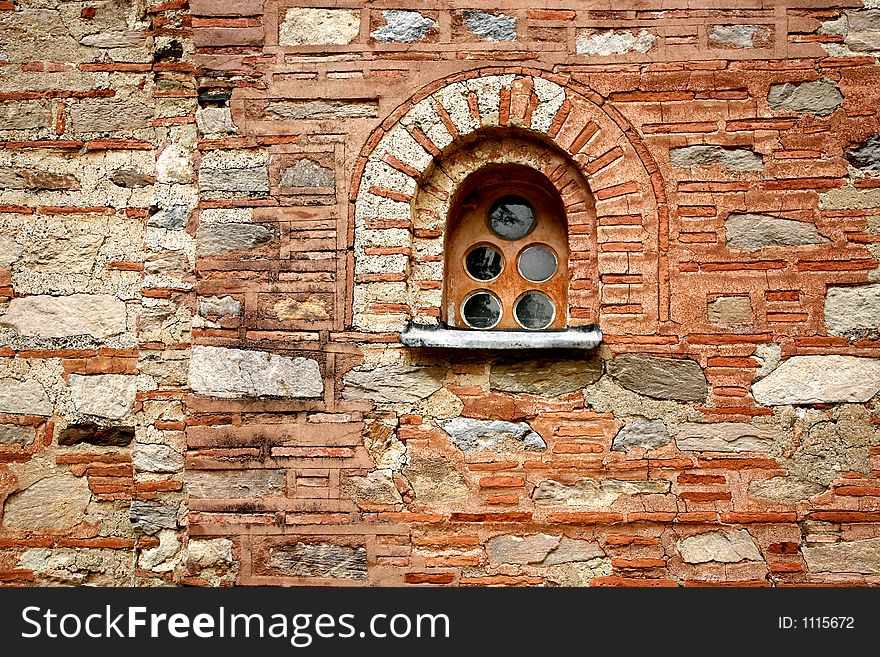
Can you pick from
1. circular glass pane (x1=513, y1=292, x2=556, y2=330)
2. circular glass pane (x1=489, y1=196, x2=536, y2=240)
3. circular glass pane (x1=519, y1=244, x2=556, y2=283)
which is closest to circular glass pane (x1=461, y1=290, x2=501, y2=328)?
circular glass pane (x1=513, y1=292, x2=556, y2=330)

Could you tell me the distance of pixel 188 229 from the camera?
3.90 m

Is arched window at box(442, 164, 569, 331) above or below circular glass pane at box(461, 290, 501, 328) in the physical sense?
above

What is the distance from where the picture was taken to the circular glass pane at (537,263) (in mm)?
3857

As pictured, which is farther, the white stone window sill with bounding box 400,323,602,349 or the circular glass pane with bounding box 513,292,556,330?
the circular glass pane with bounding box 513,292,556,330

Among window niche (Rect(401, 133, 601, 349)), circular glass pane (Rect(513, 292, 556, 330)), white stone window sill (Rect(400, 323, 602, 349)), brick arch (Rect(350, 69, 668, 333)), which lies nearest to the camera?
white stone window sill (Rect(400, 323, 602, 349))

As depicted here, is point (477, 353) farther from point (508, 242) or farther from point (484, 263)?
point (508, 242)

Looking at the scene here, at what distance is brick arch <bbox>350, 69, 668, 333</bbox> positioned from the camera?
3.51 metres

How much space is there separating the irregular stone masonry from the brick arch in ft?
0.05

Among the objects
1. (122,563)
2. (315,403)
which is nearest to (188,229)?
(315,403)

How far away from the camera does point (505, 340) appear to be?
3.42m

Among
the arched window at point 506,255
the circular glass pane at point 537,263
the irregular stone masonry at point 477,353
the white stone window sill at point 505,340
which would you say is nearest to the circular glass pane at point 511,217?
the arched window at point 506,255

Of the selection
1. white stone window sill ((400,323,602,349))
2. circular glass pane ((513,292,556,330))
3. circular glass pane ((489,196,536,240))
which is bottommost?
white stone window sill ((400,323,602,349))

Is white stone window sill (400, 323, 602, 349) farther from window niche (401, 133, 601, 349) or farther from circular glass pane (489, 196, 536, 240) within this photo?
circular glass pane (489, 196, 536, 240)

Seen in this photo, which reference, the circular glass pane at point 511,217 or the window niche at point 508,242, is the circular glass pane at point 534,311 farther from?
the circular glass pane at point 511,217
